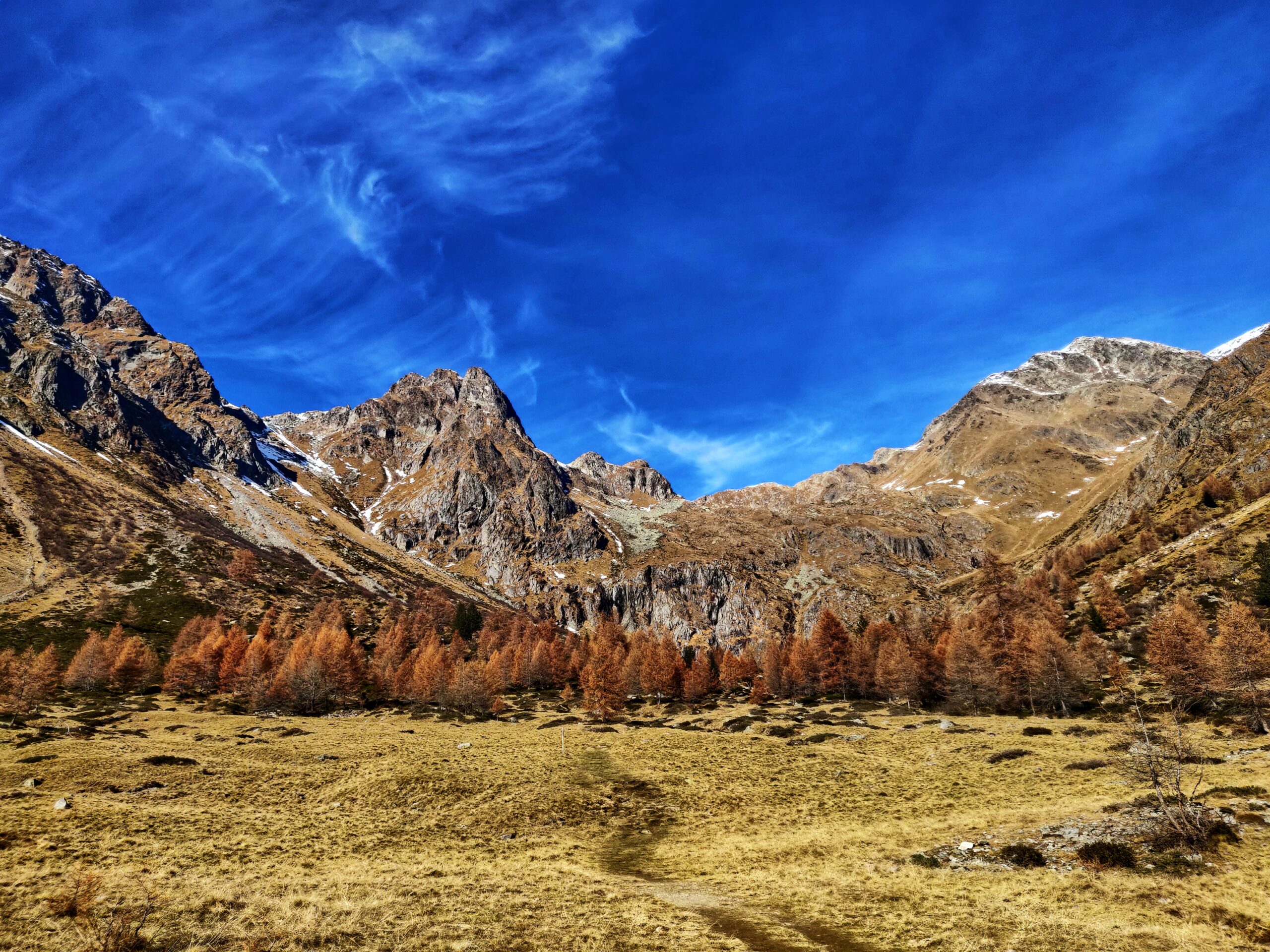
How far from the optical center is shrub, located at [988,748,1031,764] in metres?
43.2

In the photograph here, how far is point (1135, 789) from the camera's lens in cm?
3225

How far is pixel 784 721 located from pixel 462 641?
310 ft

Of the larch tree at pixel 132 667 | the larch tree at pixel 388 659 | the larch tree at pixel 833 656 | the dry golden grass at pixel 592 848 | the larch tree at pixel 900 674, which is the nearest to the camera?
the dry golden grass at pixel 592 848

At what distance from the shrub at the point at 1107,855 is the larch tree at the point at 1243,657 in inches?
1656

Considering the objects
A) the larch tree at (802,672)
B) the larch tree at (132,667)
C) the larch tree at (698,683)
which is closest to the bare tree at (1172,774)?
the larch tree at (802,672)

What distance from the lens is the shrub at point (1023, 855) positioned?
931 inches

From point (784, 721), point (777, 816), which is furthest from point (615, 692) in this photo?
point (777, 816)

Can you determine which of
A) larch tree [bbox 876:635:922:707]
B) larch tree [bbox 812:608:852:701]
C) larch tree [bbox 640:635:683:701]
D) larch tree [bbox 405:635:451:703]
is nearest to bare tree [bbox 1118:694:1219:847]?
larch tree [bbox 876:635:922:707]

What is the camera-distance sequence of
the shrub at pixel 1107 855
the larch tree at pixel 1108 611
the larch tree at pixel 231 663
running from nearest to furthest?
the shrub at pixel 1107 855, the larch tree at pixel 231 663, the larch tree at pixel 1108 611

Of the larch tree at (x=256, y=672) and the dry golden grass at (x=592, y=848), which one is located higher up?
the larch tree at (x=256, y=672)

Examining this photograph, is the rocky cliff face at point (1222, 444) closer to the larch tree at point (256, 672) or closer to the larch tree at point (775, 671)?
the larch tree at point (775, 671)

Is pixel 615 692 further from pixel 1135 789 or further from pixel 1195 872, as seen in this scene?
pixel 1195 872

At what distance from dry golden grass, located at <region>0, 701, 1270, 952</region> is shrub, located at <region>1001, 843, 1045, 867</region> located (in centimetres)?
133

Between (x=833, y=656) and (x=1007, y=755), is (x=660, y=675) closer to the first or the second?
(x=833, y=656)
